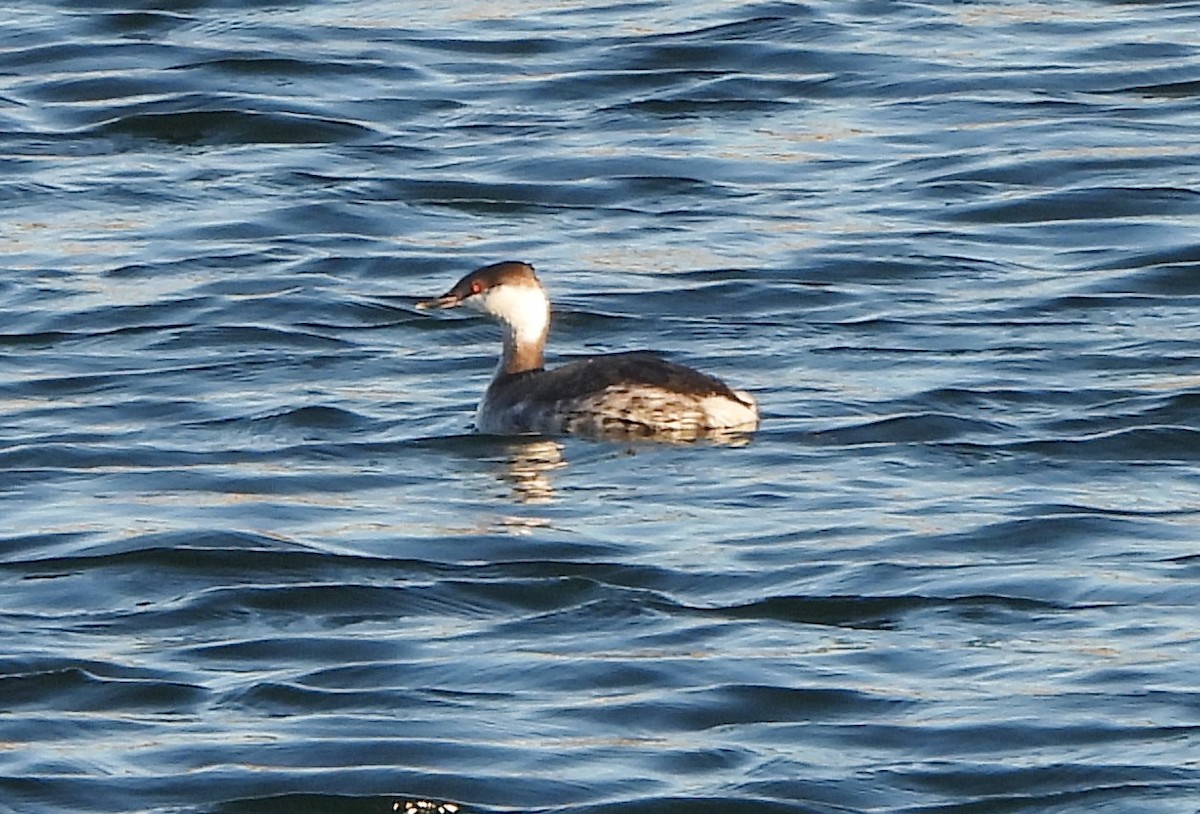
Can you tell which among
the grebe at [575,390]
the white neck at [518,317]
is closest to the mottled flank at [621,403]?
the grebe at [575,390]

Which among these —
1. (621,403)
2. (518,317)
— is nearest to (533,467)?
(621,403)

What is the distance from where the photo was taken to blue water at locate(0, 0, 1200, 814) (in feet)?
27.9

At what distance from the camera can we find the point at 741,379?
13.0m

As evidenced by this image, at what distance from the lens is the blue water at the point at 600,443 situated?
27.9ft

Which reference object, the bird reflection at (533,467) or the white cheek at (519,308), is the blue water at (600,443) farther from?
the white cheek at (519,308)

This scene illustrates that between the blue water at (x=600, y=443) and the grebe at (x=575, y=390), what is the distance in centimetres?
10

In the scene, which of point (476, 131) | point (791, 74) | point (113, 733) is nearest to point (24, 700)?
point (113, 733)

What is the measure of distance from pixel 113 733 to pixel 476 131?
32.1 ft

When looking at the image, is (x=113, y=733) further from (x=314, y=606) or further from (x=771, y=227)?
(x=771, y=227)

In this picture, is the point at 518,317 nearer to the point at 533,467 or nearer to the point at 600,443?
the point at 600,443

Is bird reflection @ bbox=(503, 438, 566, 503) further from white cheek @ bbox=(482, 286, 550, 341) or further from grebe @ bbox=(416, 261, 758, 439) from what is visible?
white cheek @ bbox=(482, 286, 550, 341)

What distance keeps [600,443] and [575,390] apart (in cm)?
19

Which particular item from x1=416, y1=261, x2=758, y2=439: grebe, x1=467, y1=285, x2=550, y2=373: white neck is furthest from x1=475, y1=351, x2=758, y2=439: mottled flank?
x1=467, y1=285, x2=550, y2=373: white neck

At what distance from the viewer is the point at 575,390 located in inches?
476
